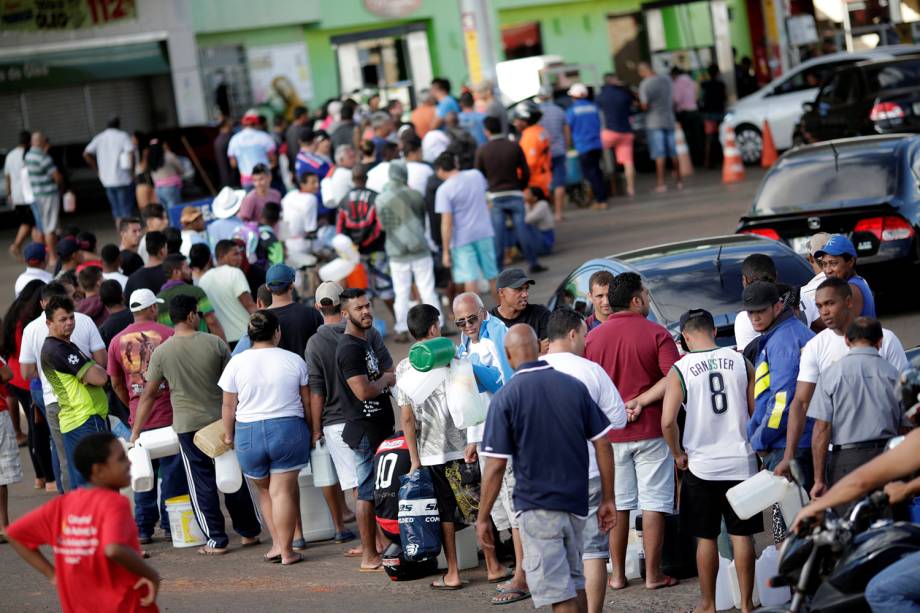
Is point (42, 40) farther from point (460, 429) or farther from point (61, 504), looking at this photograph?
point (61, 504)

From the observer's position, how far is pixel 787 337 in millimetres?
7594

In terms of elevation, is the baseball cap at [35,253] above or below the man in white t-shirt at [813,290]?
above

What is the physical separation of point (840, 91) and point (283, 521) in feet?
47.2

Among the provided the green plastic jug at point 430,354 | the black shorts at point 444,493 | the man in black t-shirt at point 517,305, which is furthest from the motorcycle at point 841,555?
the man in black t-shirt at point 517,305

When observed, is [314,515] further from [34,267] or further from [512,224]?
[512,224]

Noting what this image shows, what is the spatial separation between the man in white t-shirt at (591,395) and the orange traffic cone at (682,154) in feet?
55.3

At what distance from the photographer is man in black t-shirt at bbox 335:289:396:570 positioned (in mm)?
9078

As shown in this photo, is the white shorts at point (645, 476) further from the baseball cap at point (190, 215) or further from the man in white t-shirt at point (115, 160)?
the man in white t-shirt at point (115, 160)

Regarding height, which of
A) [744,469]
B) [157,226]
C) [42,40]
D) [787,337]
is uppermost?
[42,40]

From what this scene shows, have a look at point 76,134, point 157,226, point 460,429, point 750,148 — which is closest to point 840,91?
point 750,148

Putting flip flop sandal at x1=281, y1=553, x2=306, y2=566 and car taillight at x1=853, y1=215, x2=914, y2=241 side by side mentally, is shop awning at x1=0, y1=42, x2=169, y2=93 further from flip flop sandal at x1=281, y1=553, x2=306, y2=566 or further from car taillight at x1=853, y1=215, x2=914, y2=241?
flip flop sandal at x1=281, y1=553, x2=306, y2=566

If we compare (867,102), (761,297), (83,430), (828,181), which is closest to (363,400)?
(83,430)

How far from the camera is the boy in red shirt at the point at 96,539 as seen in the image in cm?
577

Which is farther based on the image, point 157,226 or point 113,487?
point 157,226
